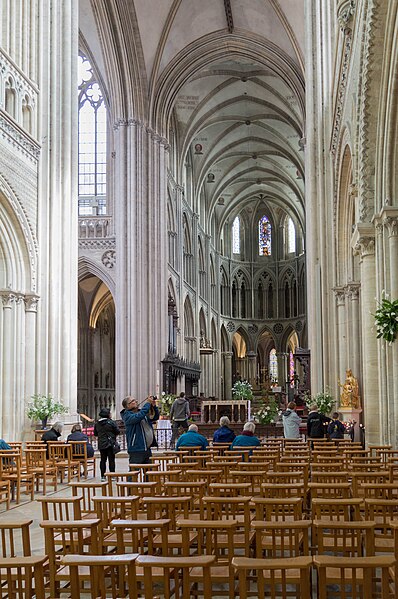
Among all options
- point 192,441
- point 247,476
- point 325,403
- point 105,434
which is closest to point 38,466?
point 105,434

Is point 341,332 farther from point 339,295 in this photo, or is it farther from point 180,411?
point 180,411

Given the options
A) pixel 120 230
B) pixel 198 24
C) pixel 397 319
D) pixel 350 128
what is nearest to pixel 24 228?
pixel 350 128

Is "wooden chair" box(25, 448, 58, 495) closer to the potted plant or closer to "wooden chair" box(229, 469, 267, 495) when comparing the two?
the potted plant

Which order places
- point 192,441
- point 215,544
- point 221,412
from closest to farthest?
point 215,544
point 192,441
point 221,412

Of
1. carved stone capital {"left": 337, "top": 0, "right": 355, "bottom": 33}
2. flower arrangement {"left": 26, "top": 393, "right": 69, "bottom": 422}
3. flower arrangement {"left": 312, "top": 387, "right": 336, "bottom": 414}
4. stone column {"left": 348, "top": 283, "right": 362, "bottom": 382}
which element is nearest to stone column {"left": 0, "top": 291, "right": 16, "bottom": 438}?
flower arrangement {"left": 26, "top": 393, "right": 69, "bottom": 422}

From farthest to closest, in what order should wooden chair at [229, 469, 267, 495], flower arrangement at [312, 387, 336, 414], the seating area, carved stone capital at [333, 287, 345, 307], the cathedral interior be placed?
1. carved stone capital at [333, 287, 345, 307]
2. flower arrangement at [312, 387, 336, 414]
3. the cathedral interior
4. wooden chair at [229, 469, 267, 495]
5. the seating area

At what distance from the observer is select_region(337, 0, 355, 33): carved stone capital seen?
1561cm

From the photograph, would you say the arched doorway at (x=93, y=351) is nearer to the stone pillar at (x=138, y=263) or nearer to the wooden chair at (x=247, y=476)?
the stone pillar at (x=138, y=263)

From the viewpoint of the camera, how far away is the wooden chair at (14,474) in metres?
11.3

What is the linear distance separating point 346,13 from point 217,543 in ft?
43.4

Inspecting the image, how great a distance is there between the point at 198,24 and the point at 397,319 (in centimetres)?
2655

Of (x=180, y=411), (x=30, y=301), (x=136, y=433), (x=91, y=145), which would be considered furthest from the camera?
(x=91, y=145)

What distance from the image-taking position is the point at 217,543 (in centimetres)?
555

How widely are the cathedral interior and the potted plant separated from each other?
335mm
